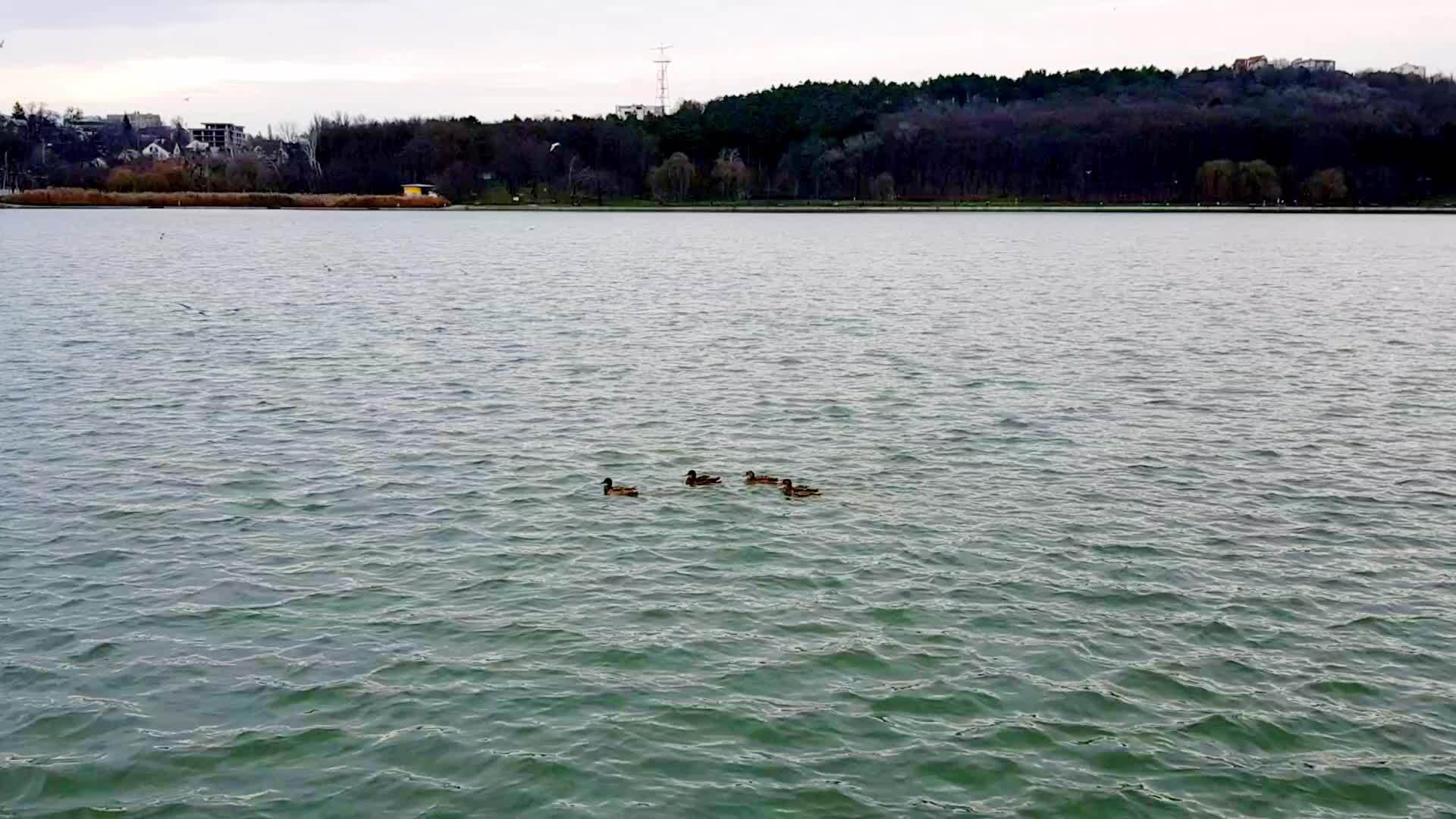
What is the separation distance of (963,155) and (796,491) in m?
172

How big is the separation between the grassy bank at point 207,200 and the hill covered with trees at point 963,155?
12706 mm

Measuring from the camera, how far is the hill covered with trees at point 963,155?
171500 millimetres

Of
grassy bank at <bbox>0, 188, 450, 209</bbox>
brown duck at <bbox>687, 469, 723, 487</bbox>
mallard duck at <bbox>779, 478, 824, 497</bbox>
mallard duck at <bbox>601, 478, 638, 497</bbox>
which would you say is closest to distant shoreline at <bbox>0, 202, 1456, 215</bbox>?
grassy bank at <bbox>0, 188, 450, 209</bbox>

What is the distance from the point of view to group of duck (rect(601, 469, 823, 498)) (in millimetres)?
18172

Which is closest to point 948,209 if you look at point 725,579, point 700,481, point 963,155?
point 963,155

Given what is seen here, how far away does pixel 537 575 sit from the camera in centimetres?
1468

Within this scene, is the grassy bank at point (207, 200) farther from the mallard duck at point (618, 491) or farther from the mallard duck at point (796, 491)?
the mallard duck at point (796, 491)

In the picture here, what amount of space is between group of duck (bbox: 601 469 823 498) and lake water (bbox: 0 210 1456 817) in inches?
9.1

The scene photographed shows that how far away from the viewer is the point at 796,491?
18141mm

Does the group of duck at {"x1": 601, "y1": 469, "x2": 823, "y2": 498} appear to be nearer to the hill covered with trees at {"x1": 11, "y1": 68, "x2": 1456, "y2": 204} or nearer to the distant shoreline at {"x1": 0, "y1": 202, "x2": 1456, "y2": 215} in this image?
the distant shoreline at {"x1": 0, "y1": 202, "x2": 1456, "y2": 215}

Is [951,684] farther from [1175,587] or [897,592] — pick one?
[1175,587]

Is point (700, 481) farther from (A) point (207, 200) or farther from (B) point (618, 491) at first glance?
(A) point (207, 200)

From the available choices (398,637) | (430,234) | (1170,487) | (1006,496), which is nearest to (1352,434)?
(1170,487)

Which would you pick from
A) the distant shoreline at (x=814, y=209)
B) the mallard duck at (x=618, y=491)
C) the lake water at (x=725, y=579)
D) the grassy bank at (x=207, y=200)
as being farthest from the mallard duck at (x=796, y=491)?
the grassy bank at (x=207, y=200)
